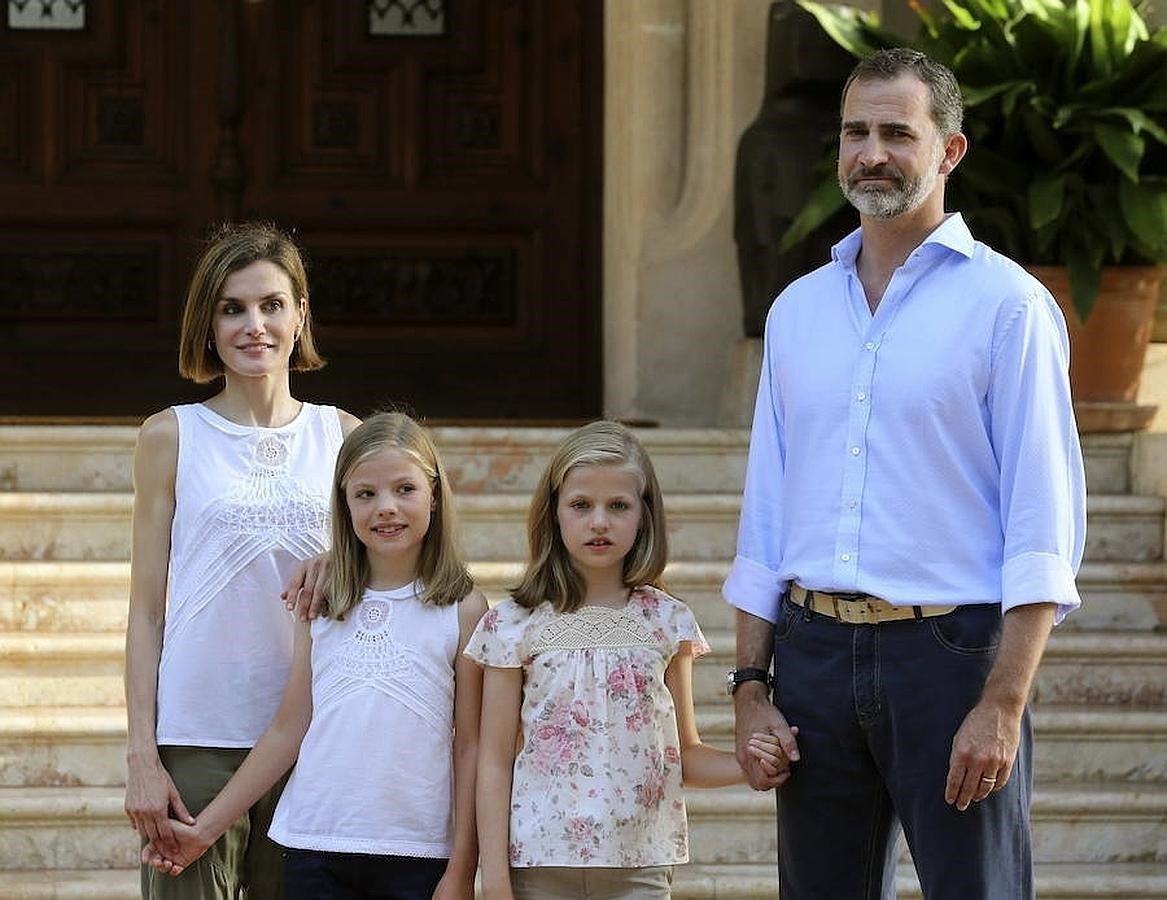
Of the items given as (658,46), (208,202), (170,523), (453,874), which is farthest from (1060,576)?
(208,202)

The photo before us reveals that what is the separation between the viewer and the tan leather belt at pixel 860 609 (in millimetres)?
2998

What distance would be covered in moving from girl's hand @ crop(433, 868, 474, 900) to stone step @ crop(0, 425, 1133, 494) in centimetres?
266

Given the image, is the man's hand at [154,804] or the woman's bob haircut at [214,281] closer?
the man's hand at [154,804]

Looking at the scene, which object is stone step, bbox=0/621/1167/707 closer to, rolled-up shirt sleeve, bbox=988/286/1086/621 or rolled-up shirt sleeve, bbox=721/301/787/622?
rolled-up shirt sleeve, bbox=721/301/787/622

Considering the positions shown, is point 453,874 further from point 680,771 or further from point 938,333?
point 938,333

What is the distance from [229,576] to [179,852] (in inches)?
17.3

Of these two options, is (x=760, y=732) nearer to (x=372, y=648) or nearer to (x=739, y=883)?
(x=372, y=648)

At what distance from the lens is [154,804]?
3232 millimetres

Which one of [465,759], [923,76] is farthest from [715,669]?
[923,76]

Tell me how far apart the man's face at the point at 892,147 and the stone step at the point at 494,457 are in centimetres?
292

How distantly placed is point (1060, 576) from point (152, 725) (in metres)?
1.43

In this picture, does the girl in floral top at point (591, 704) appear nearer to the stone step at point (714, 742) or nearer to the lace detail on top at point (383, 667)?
the lace detail on top at point (383, 667)

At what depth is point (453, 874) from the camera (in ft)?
10.6

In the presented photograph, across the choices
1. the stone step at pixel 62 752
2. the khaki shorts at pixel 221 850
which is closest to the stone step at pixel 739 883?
the stone step at pixel 62 752
